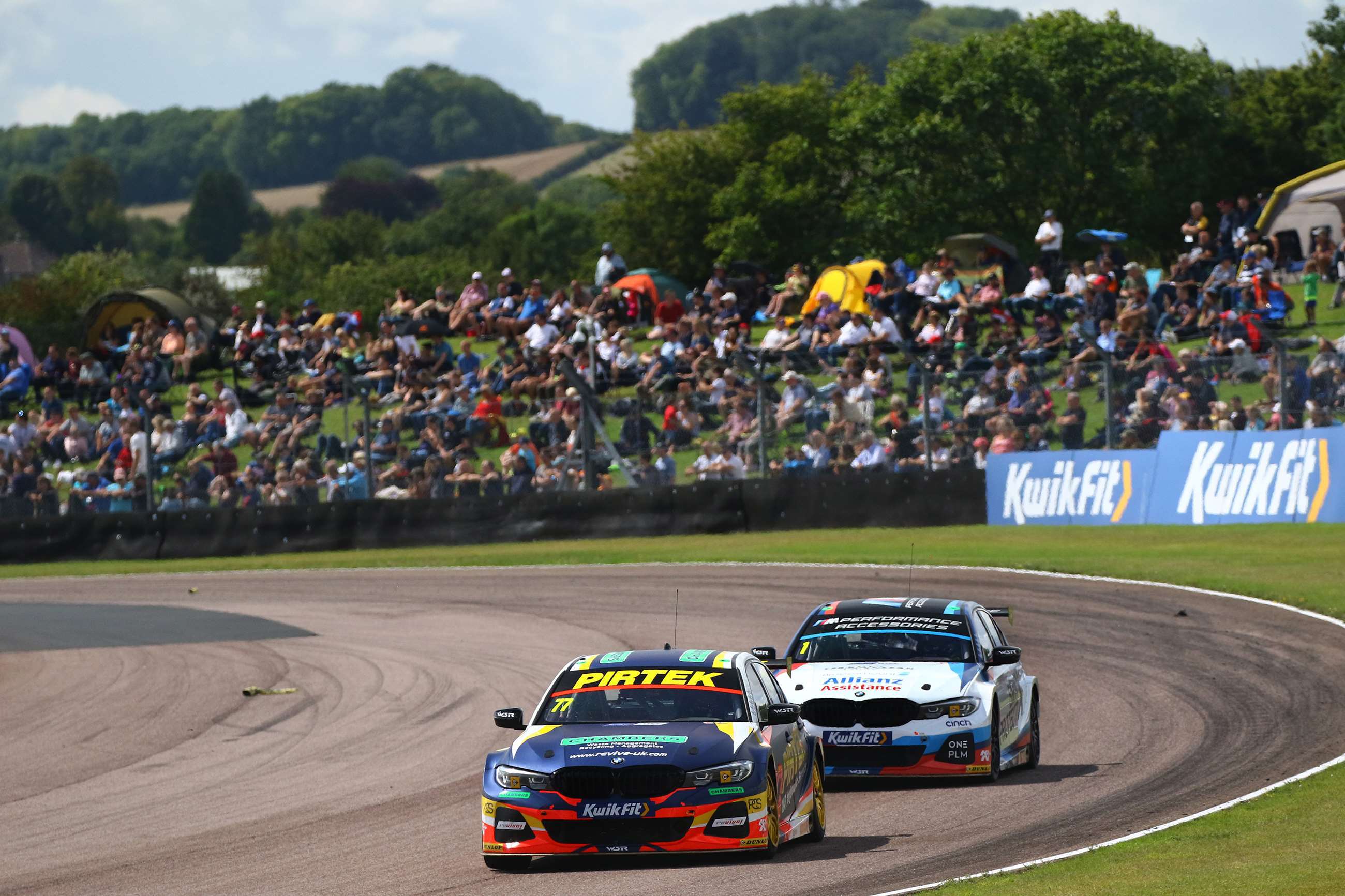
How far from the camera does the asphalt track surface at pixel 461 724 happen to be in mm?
10273

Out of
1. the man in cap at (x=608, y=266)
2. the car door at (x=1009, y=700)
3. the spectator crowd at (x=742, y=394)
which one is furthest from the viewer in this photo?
the man in cap at (x=608, y=266)

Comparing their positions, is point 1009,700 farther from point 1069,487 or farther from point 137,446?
point 137,446

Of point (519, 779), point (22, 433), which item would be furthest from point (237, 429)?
point (519, 779)

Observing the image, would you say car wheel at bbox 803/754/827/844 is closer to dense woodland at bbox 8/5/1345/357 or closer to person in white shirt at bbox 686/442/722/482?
person in white shirt at bbox 686/442/722/482

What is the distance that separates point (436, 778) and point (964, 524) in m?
17.5

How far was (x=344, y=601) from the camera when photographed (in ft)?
83.5

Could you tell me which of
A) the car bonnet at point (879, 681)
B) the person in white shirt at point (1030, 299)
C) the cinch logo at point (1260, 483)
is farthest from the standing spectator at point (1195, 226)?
the car bonnet at point (879, 681)

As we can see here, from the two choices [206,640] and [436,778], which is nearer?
[436,778]

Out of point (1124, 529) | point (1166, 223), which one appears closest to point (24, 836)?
point (1124, 529)

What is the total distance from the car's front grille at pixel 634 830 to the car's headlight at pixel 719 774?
0.63ft

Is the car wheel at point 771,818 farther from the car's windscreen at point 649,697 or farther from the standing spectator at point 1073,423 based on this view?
the standing spectator at point 1073,423

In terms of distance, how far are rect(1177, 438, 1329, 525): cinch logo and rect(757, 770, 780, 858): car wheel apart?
18161 millimetres

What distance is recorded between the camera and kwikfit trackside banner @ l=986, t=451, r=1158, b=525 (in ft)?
92.9

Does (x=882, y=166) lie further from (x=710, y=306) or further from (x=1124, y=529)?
(x=1124, y=529)
